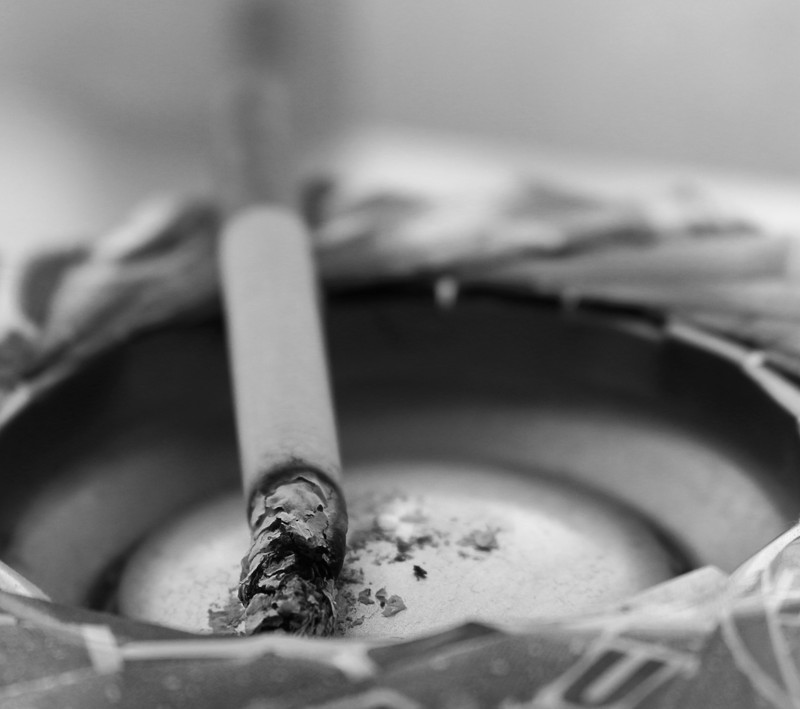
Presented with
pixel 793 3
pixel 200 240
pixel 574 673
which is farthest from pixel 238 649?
pixel 793 3

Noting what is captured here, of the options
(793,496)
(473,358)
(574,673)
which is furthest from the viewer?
(473,358)

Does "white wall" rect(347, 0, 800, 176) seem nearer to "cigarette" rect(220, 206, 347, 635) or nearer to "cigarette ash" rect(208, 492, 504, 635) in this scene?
"cigarette" rect(220, 206, 347, 635)

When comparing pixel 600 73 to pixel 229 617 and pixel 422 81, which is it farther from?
pixel 229 617

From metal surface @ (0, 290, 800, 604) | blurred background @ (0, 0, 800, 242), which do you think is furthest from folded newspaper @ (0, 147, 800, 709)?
blurred background @ (0, 0, 800, 242)

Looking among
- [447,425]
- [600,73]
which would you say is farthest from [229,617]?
[600,73]

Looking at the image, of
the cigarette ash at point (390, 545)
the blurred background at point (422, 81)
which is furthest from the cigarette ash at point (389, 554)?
the blurred background at point (422, 81)

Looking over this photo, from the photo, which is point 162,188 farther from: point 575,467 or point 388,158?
point 575,467

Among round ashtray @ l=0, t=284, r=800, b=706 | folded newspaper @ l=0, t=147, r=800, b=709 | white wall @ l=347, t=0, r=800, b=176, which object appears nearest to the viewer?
folded newspaper @ l=0, t=147, r=800, b=709
